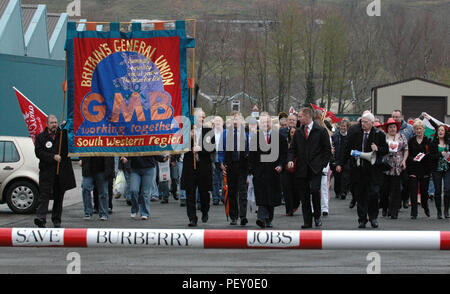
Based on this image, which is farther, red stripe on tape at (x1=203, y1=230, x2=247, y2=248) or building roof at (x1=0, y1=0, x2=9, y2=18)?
building roof at (x1=0, y1=0, x2=9, y2=18)

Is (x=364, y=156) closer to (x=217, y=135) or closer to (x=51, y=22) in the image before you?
(x=217, y=135)

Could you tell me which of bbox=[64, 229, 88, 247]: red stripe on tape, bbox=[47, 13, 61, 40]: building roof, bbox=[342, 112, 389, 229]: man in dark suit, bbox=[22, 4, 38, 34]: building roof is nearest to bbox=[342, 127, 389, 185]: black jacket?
bbox=[342, 112, 389, 229]: man in dark suit

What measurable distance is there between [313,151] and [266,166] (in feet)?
2.68

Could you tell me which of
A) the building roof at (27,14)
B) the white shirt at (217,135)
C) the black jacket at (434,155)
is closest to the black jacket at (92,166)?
the white shirt at (217,135)

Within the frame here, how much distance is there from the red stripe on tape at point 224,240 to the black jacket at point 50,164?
7.32 metres

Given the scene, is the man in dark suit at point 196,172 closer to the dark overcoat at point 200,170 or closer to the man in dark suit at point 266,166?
the dark overcoat at point 200,170

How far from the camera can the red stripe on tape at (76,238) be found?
6.46 metres

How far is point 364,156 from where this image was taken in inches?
538

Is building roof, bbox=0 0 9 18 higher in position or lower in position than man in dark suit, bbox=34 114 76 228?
higher

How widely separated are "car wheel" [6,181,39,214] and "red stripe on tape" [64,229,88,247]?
981 cm

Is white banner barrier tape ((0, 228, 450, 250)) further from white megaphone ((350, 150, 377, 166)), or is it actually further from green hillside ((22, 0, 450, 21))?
green hillside ((22, 0, 450, 21))

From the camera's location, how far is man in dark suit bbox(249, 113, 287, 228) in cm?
1351

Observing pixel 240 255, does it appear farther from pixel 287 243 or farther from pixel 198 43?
pixel 198 43
